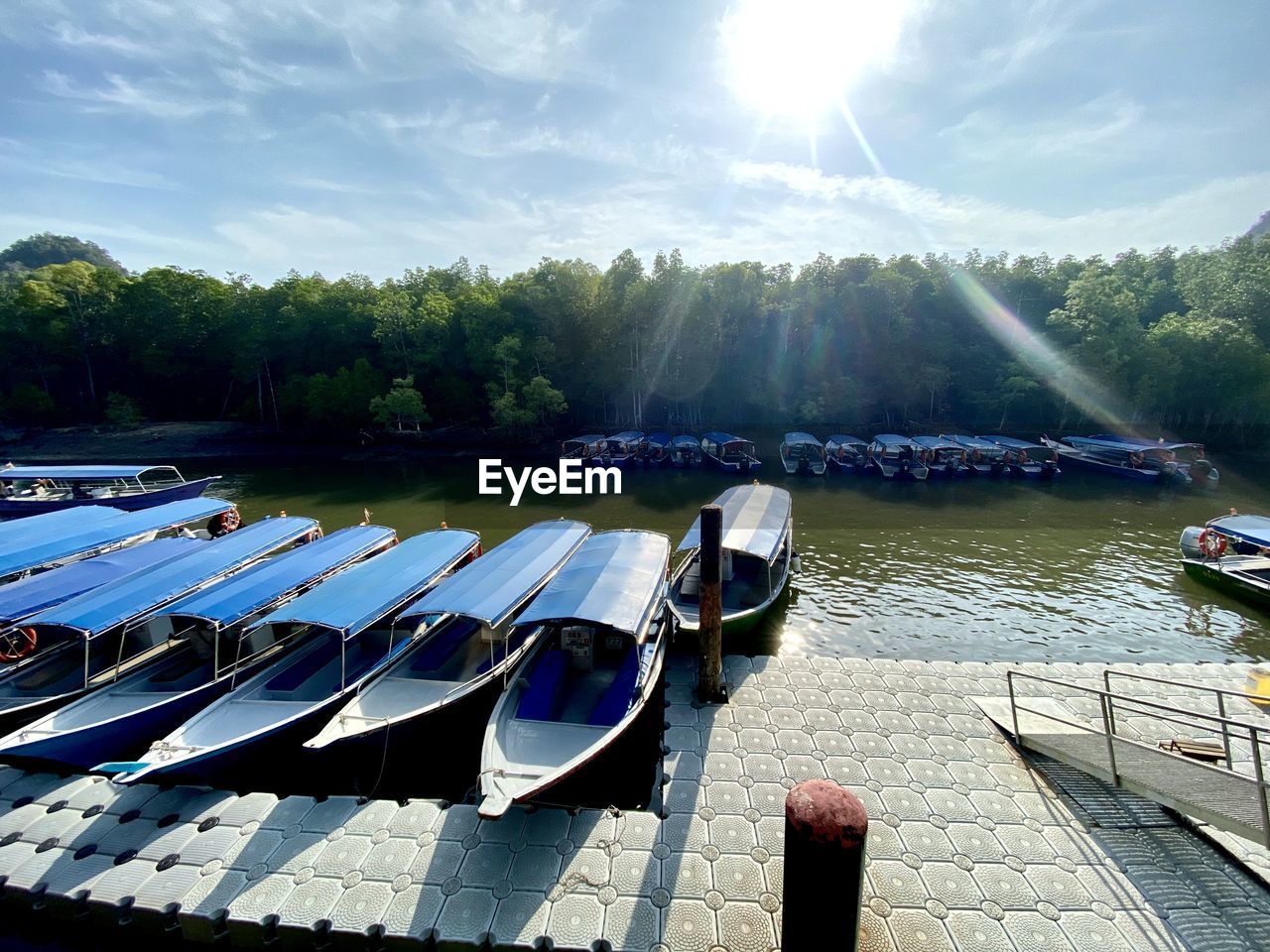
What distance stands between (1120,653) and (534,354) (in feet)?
125

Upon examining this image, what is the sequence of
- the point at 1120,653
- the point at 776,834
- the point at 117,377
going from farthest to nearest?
the point at 117,377 → the point at 1120,653 → the point at 776,834

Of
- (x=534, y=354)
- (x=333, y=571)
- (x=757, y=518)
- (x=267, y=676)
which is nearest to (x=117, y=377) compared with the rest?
(x=534, y=354)

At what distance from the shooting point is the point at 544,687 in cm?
899

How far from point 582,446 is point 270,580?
28.2 m

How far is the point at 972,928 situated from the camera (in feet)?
17.8

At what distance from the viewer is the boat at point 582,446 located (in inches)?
1391

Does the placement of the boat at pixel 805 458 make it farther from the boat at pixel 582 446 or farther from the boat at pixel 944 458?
the boat at pixel 582 446

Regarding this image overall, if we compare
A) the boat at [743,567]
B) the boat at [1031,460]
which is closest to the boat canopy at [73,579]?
the boat at [743,567]

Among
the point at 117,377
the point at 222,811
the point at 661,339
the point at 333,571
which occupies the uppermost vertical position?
the point at 661,339

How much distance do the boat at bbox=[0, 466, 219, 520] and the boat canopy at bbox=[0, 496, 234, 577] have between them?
422 centimetres

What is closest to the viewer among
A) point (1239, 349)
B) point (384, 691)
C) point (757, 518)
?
point (384, 691)

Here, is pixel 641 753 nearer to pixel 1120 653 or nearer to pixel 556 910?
pixel 556 910

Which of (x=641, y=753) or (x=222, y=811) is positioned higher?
(x=222, y=811)

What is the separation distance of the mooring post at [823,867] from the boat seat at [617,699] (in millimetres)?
4534
